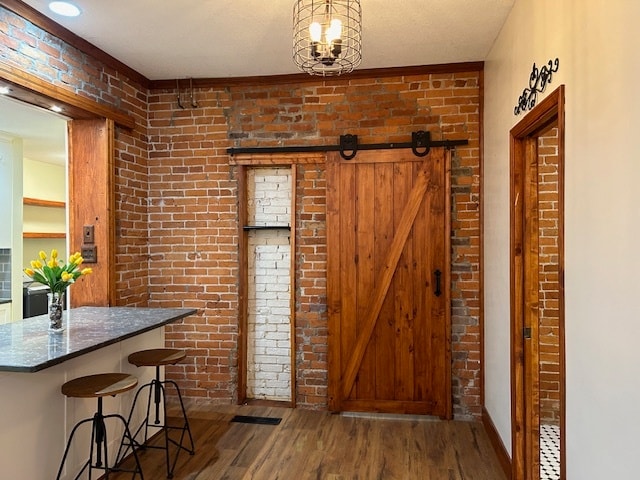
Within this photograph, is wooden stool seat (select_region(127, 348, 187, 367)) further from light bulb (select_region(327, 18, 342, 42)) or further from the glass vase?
light bulb (select_region(327, 18, 342, 42))

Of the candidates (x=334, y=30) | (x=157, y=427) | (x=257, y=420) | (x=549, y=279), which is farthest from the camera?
(x=257, y=420)

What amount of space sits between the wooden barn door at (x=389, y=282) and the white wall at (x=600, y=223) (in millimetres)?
1582

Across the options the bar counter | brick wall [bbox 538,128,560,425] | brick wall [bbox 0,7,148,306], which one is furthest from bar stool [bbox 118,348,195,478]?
brick wall [bbox 538,128,560,425]

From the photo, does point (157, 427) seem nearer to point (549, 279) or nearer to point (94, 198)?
point (94, 198)

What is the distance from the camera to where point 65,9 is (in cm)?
275

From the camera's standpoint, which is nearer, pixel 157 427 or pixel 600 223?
pixel 600 223

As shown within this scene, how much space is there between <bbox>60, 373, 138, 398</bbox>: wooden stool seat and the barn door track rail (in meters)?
2.20

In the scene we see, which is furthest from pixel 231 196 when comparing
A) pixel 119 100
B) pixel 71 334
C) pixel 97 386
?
pixel 97 386

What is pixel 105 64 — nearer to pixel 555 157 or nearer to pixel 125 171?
pixel 125 171

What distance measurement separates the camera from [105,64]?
11.4ft

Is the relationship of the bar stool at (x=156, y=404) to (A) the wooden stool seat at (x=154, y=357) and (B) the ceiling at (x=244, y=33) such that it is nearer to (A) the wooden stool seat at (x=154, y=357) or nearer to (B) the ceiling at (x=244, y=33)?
(A) the wooden stool seat at (x=154, y=357)

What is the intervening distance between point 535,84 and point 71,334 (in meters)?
2.89

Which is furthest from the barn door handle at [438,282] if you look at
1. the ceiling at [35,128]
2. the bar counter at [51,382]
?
the ceiling at [35,128]

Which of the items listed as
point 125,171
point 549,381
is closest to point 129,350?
point 125,171
